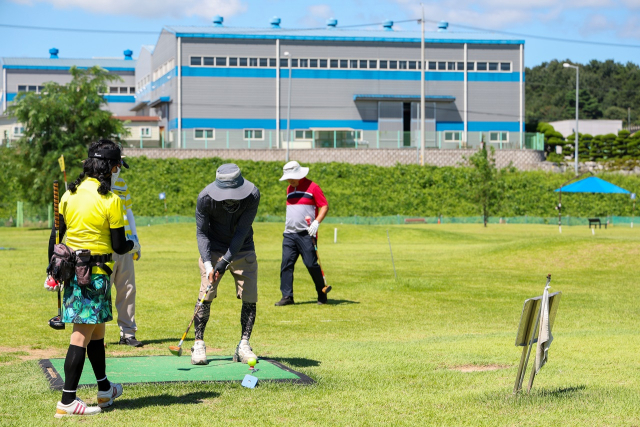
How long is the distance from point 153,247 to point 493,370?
25.2 m

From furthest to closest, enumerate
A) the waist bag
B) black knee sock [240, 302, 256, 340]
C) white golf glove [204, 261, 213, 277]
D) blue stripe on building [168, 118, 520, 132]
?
blue stripe on building [168, 118, 520, 132] < black knee sock [240, 302, 256, 340] < white golf glove [204, 261, 213, 277] < the waist bag

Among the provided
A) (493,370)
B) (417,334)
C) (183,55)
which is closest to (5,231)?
(183,55)

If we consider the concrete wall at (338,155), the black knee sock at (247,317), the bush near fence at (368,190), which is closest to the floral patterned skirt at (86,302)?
the black knee sock at (247,317)

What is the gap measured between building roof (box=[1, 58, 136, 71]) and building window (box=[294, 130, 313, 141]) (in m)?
35.3

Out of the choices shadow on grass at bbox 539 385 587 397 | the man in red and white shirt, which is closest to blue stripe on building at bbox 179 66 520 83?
the man in red and white shirt

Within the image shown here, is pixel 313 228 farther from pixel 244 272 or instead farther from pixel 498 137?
pixel 498 137

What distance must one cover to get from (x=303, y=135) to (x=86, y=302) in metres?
51.3

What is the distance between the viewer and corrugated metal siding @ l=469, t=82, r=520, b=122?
70500 mm

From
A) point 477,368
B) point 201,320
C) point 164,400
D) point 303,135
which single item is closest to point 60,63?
point 303,135

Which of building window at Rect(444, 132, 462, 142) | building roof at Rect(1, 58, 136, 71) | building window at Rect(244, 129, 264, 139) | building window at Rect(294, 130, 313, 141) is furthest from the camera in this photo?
building roof at Rect(1, 58, 136, 71)

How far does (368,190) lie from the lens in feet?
172

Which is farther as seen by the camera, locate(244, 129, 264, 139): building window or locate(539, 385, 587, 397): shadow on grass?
locate(244, 129, 264, 139): building window

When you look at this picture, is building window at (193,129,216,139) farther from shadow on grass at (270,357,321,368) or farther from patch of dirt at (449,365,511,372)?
patch of dirt at (449,365,511,372)

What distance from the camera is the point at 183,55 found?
6644 cm
